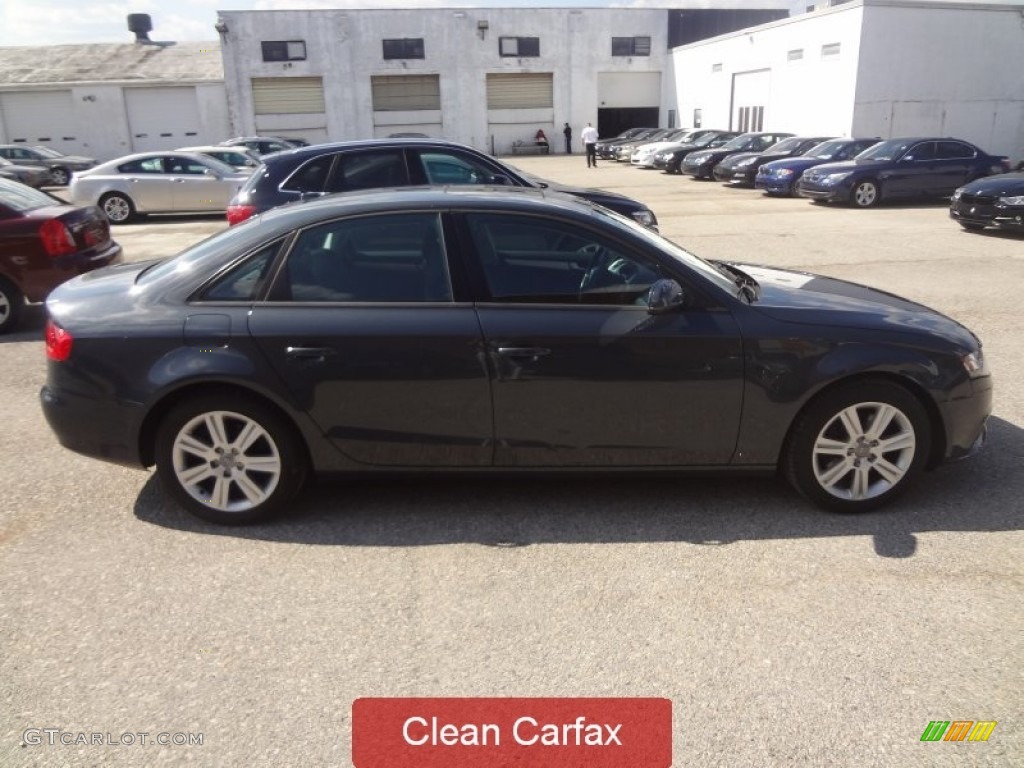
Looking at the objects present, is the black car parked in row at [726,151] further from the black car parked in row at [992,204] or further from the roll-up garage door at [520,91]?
the roll-up garage door at [520,91]

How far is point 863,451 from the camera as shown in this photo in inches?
149

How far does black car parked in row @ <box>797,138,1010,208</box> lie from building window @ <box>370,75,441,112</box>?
29973 mm

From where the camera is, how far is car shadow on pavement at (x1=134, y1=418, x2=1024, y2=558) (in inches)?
146

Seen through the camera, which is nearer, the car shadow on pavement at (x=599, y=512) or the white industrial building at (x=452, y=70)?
the car shadow on pavement at (x=599, y=512)

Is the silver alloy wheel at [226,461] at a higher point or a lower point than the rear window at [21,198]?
lower

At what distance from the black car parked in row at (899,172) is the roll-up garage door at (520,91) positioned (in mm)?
29357

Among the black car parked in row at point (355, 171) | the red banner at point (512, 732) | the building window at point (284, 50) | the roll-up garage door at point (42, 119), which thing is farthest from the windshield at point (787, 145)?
the roll-up garage door at point (42, 119)

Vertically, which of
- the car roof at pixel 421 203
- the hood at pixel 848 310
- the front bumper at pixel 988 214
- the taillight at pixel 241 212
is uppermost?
the car roof at pixel 421 203

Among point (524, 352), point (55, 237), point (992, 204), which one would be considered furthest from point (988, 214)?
point (55, 237)

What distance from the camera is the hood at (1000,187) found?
41.2ft

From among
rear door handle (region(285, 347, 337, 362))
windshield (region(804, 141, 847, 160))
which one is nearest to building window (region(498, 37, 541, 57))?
windshield (region(804, 141, 847, 160))

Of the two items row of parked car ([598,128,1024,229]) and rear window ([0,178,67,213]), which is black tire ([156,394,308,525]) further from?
row of parked car ([598,128,1024,229])

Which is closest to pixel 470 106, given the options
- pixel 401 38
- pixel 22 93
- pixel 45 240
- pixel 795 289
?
pixel 401 38

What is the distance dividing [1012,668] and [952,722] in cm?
43
